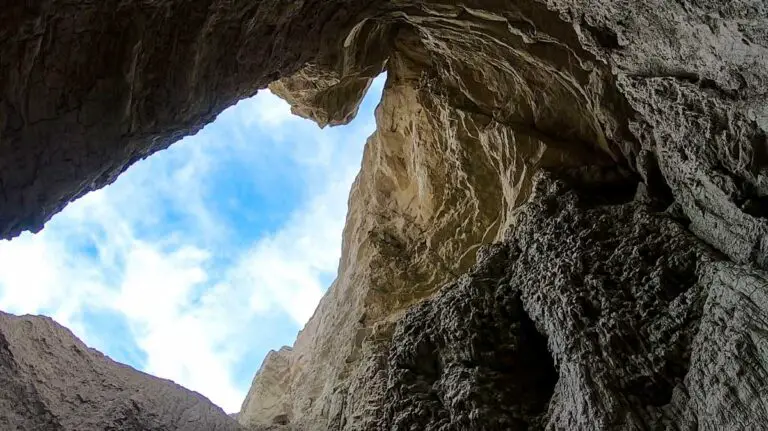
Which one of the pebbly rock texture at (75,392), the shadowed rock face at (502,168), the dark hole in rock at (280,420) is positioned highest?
the shadowed rock face at (502,168)

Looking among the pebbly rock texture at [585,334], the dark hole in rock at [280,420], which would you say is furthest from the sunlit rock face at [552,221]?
the dark hole in rock at [280,420]

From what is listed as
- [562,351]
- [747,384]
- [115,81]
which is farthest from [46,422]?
[747,384]

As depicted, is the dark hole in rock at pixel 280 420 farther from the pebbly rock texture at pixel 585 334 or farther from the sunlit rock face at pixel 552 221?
the pebbly rock texture at pixel 585 334

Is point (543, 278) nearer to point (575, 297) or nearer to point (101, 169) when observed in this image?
point (575, 297)

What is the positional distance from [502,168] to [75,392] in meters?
5.35

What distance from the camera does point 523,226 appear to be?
6.37 m

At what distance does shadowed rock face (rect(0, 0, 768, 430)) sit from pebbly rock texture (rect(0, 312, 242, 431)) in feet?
4.50

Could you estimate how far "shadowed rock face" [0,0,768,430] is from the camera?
3896 millimetres

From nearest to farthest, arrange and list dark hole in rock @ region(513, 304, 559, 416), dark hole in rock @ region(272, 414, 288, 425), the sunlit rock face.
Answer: the sunlit rock face
dark hole in rock @ region(513, 304, 559, 416)
dark hole in rock @ region(272, 414, 288, 425)

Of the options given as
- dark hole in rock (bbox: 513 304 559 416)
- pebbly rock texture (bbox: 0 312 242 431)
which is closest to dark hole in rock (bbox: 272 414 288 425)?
pebbly rock texture (bbox: 0 312 242 431)

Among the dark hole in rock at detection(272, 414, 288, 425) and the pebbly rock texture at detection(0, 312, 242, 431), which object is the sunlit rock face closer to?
the dark hole in rock at detection(272, 414, 288, 425)

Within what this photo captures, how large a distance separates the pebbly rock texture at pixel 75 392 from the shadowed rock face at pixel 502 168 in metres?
1.37

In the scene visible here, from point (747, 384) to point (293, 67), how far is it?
4.51 m

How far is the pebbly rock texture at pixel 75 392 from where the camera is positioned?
6211 mm
